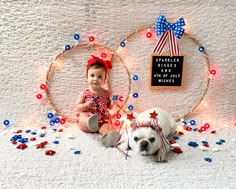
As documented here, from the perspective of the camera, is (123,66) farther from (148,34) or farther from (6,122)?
(6,122)

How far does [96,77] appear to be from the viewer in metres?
1.13

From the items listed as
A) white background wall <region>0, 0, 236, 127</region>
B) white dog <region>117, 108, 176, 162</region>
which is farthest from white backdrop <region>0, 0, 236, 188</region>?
white dog <region>117, 108, 176, 162</region>

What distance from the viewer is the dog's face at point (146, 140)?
3.08ft

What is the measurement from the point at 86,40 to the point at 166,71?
309 millimetres

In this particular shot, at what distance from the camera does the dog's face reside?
37.0 inches

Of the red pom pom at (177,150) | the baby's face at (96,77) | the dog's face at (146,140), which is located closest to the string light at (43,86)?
the baby's face at (96,77)

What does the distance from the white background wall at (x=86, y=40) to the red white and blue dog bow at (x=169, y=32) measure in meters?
0.03

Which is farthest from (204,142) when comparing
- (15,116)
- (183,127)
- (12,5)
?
(12,5)

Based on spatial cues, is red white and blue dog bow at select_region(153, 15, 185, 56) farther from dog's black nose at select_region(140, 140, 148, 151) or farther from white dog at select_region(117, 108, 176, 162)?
dog's black nose at select_region(140, 140, 148, 151)

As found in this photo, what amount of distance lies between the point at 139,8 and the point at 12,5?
442 millimetres

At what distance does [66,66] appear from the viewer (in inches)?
47.2

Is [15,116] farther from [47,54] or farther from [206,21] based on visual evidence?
[206,21]

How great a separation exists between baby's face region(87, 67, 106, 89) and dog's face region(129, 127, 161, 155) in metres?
0.25

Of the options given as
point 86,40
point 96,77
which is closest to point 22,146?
point 96,77
